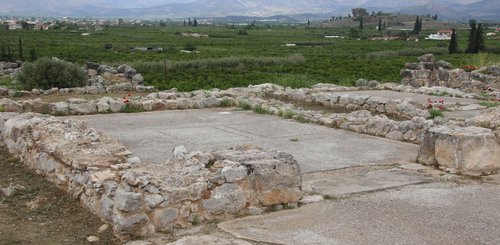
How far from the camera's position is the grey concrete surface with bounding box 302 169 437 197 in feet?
22.1

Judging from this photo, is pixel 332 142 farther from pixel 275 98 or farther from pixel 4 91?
pixel 4 91

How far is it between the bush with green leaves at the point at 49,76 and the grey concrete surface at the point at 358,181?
1538cm

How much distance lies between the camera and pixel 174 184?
5711mm

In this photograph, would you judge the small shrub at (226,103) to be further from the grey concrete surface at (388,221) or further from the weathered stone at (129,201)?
the weathered stone at (129,201)

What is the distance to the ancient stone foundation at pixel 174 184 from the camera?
5504mm

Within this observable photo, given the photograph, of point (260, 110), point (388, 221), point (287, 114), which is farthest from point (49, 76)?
point (388, 221)

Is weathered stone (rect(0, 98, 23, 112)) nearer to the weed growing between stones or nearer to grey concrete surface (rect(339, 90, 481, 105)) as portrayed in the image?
the weed growing between stones

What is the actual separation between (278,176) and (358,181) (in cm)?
147

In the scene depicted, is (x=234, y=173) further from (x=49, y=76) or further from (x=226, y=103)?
(x=49, y=76)

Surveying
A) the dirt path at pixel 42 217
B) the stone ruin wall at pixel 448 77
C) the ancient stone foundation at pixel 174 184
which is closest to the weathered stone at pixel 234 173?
the ancient stone foundation at pixel 174 184

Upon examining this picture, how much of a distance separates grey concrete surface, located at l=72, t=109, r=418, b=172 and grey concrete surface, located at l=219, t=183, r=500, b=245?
170cm

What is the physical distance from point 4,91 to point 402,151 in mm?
14142

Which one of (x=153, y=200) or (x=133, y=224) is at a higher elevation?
(x=153, y=200)

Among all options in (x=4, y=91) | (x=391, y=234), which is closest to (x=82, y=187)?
(x=391, y=234)
